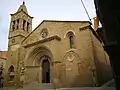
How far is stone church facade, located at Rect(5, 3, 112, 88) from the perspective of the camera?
16.1m

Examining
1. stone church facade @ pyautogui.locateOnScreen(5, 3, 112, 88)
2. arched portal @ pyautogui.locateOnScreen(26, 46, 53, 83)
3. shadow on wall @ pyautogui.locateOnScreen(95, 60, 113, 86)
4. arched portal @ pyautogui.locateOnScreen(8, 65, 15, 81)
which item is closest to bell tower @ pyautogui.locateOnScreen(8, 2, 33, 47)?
stone church facade @ pyautogui.locateOnScreen(5, 3, 112, 88)

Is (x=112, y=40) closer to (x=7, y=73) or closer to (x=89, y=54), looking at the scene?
(x=89, y=54)

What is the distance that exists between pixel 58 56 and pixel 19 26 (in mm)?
8997

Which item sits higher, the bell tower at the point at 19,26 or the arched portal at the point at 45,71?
the bell tower at the point at 19,26

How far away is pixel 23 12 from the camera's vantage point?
2384cm

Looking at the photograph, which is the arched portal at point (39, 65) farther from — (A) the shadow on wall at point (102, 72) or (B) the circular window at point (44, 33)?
(A) the shadow on wall at point (102, 72)

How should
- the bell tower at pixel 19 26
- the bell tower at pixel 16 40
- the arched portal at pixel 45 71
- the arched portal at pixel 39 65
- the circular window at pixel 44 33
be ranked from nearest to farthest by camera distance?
the arched portal at pixel 39 65 → the arched portal at pixel 45 71 → the circular window at pixel 44 33 → the bell tower at pixel 16 40 → the bell tower at pixel 19 26

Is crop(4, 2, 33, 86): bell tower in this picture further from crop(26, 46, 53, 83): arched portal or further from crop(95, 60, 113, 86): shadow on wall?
crop(95, 60, 113, 86): shadow on wall

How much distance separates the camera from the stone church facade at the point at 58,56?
1608cm

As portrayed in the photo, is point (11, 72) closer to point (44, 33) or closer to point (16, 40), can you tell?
point (16, 40)

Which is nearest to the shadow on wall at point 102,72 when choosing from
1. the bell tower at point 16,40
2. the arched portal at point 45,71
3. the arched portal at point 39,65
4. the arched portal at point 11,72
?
the arched portal at point 39,65

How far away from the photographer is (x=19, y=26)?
901 inches

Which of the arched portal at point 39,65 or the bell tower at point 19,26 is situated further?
the bell tower at point 19,26

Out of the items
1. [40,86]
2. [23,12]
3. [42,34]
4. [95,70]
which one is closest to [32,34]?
[42,34]
